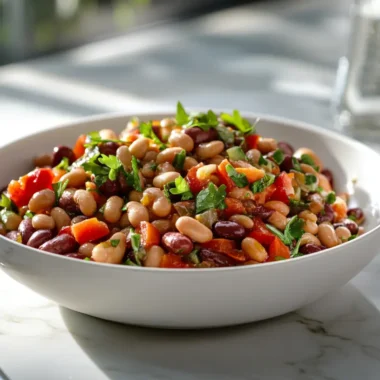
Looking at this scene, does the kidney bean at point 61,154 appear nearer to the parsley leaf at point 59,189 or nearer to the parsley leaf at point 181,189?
the parsley leaf at point 59,189

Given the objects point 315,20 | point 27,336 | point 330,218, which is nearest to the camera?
point 27,336

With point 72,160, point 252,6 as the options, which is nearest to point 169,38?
point 252,6

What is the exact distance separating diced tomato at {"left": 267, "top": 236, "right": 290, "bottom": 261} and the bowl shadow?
115 mm

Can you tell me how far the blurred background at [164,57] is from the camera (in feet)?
8.11

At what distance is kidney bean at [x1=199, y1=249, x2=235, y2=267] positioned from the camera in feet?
4.05

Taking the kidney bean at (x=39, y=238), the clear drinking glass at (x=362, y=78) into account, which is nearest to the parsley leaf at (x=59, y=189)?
the kidney bean at (x=39, y=238)

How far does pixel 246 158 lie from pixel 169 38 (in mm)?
1796

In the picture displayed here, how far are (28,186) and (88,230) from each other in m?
0.24

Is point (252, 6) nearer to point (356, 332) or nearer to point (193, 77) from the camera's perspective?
point (193, 77)

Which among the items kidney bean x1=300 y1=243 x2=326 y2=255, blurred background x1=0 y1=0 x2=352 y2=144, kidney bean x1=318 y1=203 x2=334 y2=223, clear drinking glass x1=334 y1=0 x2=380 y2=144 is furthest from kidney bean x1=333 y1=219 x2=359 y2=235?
blurred background x1=0 y1=0 x2=352 y2=144

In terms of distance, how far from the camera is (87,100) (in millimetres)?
2492

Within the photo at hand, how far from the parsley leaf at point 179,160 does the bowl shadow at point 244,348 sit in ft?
1.04

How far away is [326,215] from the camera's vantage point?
145cm

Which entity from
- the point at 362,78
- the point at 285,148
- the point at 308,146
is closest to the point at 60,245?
the point at 285,148
